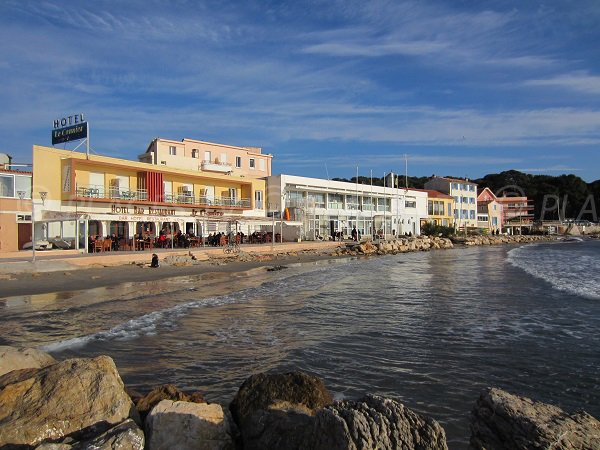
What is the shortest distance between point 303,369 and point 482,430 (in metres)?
3.94

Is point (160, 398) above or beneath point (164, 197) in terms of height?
beneath

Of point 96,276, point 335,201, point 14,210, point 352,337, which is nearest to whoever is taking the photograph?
point 352,337

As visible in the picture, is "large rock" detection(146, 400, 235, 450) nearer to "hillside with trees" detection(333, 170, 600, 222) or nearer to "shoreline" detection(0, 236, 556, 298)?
"shoreline" detection(0, 236, 556, 298)

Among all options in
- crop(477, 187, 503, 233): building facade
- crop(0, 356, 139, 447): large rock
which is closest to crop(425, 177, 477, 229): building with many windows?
crop(477, 187, 503, 233): building facade

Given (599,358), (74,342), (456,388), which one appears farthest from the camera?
(74,342)

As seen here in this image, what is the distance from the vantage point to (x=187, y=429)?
13.1 feet

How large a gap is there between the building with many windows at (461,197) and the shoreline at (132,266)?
152 ft

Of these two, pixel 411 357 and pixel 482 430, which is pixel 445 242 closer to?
pixel 411 357

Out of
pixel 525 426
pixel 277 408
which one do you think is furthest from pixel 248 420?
pixel 525 426

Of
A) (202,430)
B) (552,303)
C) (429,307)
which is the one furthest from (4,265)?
(552,303)

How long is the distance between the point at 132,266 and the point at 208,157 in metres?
29.3

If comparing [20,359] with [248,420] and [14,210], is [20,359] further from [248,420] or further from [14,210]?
[14,210]

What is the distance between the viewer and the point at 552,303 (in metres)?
13.6

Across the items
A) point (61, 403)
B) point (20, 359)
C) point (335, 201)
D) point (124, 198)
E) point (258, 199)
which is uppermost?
point (335, 201)
